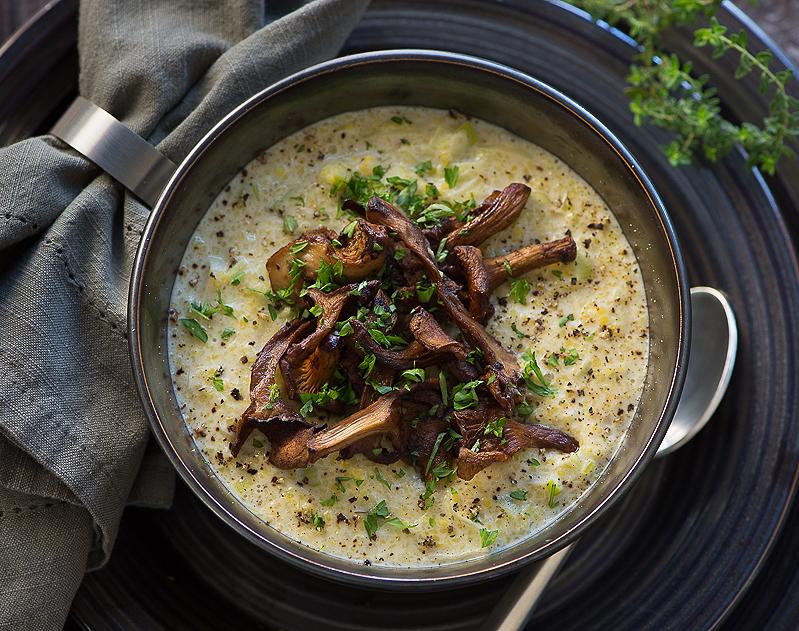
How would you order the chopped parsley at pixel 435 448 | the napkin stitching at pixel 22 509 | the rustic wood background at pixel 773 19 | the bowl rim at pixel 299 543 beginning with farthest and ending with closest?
the rustic wood background at pixel 773 19 → the napkin stitching at pixel 22 509 → the chopped parsley at pixel 435 448 → the bowl rim at pixel 299 543

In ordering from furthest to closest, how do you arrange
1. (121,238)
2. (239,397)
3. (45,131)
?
(45,131) < (121,238) < (239,397)

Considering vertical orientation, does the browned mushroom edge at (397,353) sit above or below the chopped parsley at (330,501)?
above

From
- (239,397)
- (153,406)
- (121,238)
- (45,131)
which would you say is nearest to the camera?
(153,406)

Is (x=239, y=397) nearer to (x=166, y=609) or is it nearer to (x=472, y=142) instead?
(x=166, y=609)

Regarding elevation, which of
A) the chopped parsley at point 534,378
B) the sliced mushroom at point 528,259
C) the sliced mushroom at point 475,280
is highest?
the sliced mushroom at point 528,259

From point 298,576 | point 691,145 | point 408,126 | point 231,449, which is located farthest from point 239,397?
point 691,145

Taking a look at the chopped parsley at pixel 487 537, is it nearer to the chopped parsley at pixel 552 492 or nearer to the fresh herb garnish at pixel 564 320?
the chopped parsley at pixel 552 492

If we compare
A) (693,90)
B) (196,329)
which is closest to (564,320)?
(693,90)

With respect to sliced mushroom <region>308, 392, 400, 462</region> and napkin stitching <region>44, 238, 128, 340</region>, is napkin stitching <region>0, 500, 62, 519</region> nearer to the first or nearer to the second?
napkin stitching <region>44, 238, 128, 340</region>

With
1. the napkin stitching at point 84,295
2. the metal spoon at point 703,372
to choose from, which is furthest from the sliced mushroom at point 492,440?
the napkin stitching at point 84,295
